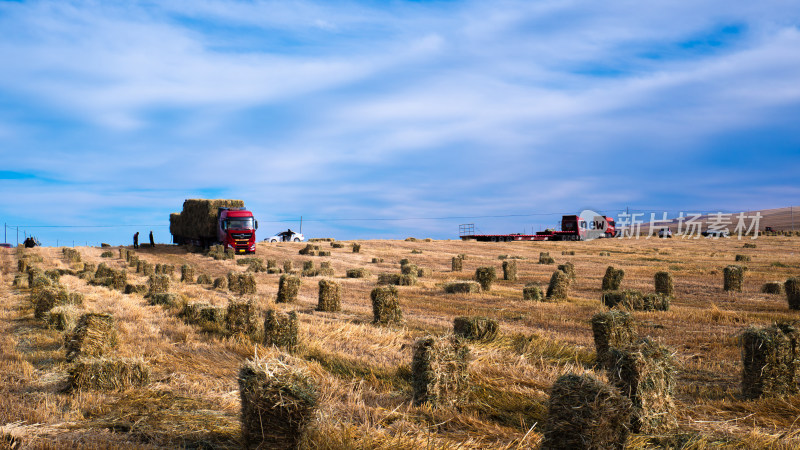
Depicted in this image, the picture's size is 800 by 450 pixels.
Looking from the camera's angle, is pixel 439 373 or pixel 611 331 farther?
pixel 611 331

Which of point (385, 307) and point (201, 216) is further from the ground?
point (201, 216)

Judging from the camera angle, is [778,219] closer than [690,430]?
No

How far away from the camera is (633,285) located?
23359 mm

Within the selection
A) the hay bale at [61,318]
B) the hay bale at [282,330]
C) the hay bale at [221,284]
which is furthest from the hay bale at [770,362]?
the hay bale at [221,284]

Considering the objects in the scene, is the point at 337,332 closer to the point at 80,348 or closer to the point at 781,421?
the point at 80,348

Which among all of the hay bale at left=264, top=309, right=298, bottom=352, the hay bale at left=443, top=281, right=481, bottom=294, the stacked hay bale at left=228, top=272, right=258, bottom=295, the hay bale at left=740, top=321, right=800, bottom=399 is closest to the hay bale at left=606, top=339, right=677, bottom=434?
the hay bale at left=740, top=321, right=800, bottom=399

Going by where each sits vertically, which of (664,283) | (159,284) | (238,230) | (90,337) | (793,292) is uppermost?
(238,230)

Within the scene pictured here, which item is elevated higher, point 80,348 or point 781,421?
point 80,348

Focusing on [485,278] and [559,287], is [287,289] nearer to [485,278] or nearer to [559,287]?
[485,278]

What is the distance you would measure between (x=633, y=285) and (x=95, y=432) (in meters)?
22.1

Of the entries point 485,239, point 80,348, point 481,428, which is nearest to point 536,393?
point 481,428

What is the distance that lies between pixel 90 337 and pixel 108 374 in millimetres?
1887

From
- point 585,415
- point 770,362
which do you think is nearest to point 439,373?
point 585,415

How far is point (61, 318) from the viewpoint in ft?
41.6
